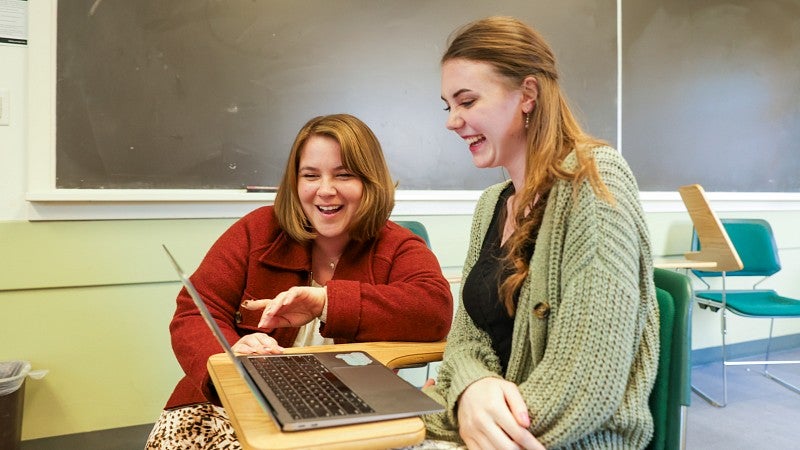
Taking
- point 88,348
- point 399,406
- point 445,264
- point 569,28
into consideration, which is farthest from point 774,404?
point 88,348

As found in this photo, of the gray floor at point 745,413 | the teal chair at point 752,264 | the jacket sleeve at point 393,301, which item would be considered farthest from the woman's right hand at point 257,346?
the teal chair at point 752,264

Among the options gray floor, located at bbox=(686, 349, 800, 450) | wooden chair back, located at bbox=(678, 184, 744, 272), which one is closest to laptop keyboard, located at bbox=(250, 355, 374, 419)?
gray floor, located at bbox=(686, 349, 800, 450)

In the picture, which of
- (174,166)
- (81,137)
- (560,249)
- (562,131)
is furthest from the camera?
(174,166)

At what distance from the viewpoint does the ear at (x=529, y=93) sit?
3.59ft

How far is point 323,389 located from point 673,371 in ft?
1.97

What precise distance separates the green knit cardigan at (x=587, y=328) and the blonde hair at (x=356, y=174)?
0.53m

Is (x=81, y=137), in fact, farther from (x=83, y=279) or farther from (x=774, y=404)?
(x=774, y=404)

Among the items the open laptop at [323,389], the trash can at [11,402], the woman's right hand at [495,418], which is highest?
the open laptop at [323,389]

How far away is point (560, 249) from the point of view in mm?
917

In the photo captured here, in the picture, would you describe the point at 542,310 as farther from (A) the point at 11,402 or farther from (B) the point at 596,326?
(A) the point at 11,402

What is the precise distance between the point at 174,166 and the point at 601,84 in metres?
2.20

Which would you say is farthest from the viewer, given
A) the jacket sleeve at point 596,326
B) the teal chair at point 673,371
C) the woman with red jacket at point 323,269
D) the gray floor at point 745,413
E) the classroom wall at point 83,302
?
the gray floor at point 745,413

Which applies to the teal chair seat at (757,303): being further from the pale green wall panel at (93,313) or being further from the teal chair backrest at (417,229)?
the pale green wall panel at (93,313)

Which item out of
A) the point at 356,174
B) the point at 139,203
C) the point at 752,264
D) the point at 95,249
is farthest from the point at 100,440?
the point at 752,264
